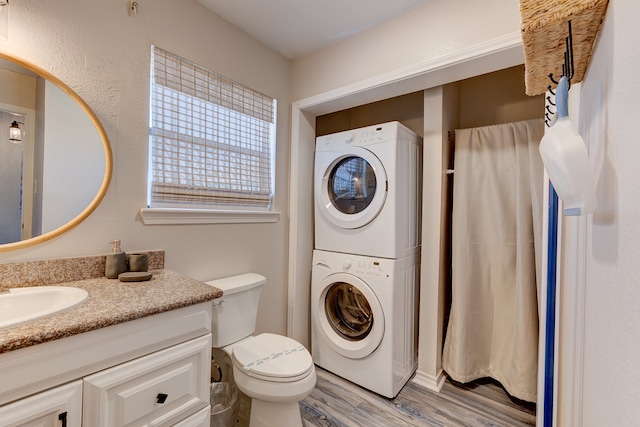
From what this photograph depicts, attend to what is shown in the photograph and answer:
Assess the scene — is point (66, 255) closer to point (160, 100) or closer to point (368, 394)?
point (160, 100)

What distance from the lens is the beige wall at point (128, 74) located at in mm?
1188

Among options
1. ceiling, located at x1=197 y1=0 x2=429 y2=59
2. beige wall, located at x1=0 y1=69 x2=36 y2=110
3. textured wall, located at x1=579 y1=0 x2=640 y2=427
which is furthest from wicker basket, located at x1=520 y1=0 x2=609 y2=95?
beige wall, located at x1=0 y1=69 x2=36 y2=110

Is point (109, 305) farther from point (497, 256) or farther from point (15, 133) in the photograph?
point (497, 256)

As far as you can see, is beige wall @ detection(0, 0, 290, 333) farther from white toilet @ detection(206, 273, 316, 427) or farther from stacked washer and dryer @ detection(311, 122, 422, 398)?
stacked washer and dryer @ detection(311, 122, 422, 398)

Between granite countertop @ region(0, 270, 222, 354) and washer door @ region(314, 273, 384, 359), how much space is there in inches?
41.9

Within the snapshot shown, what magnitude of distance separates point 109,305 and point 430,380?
2.00 metres

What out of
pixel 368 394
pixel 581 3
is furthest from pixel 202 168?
pixel 368 394

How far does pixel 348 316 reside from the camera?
2.17 m

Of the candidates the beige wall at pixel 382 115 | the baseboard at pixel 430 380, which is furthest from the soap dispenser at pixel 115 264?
the beige wall at pixel 382 115

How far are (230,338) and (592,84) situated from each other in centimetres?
182

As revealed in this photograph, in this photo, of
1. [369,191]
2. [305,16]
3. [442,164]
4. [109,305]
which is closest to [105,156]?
[109,305]

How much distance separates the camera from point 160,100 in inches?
60.0

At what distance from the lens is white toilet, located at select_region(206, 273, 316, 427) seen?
1336 millimetres

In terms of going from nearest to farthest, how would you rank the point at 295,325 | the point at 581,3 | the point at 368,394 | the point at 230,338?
the point at 581,3
the point at 230,338
the point at 368,394
the point at 295,325
